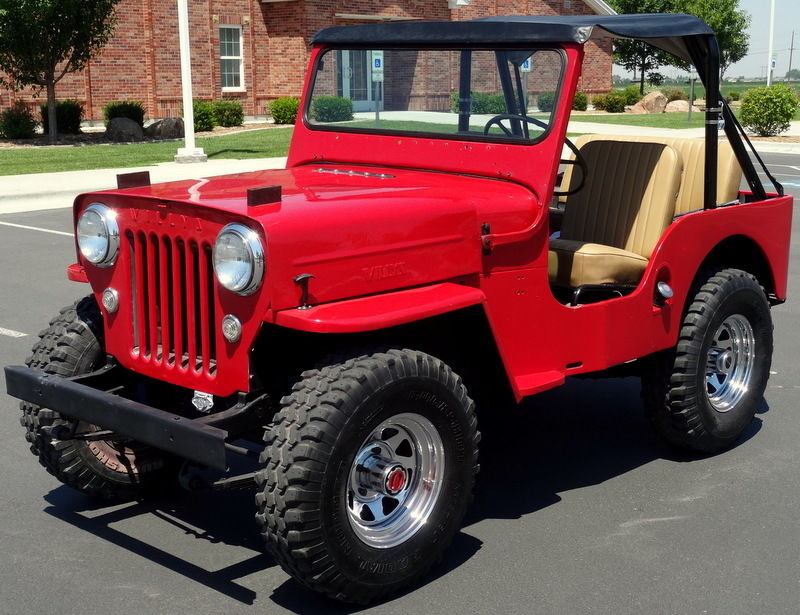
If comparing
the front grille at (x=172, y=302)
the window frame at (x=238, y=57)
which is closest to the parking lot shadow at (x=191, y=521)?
the front grille at (x=172, y=302)

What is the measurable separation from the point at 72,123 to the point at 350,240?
2276 centimetres

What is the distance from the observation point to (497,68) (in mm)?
4617

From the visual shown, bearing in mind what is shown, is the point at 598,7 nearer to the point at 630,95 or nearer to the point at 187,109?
the point at 630,95

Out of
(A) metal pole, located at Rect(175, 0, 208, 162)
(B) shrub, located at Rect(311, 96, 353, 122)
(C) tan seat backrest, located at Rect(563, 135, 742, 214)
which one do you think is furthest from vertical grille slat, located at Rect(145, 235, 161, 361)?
(A) metal pole, located at Rect(175, 0, 208, 162)

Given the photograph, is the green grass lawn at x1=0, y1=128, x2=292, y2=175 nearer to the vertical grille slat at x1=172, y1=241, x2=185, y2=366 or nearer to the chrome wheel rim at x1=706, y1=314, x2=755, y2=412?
the chrome wheel rim at x1=706, y1=314, x2=755, y2=412

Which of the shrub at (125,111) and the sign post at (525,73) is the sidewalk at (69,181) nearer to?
the shrub at (125,111)

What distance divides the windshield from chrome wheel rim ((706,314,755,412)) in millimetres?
1474

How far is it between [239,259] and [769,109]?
24.8m

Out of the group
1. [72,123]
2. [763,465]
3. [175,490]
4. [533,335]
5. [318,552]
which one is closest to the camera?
[318,552]

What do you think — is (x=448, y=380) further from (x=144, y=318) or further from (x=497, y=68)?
(x=497, y=68)

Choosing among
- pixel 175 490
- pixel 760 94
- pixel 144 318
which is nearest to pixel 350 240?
pixel 144 318

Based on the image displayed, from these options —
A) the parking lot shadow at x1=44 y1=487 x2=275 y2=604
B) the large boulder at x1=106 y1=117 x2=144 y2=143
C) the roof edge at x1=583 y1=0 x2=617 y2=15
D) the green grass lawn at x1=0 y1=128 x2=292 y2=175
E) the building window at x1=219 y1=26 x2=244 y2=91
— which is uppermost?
the roof edge at x1=583 y1=0 x2=617 y2=15

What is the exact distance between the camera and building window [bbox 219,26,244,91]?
29.5 metres

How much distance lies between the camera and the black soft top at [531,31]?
4.29m
